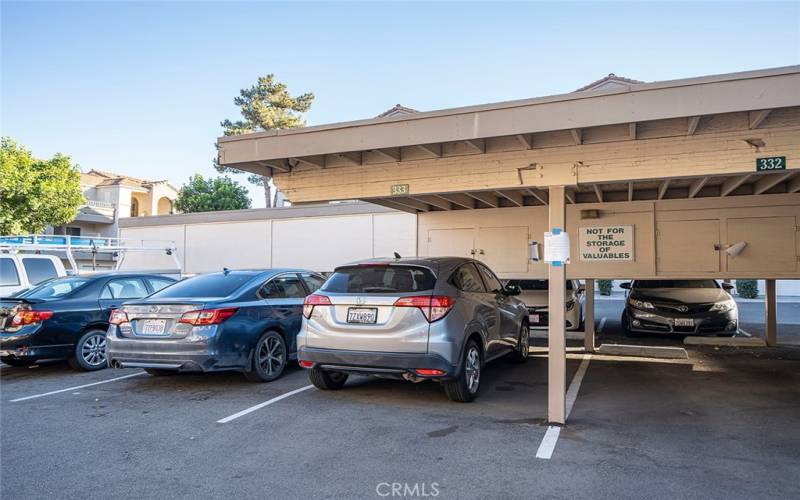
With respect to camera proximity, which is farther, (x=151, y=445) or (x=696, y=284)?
(x=696, y=284)

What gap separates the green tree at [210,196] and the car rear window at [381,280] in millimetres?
31583

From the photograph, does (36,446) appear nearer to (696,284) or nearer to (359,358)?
(359,358)

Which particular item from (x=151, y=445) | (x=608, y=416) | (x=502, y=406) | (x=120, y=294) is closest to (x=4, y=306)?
(x=120, y=294)

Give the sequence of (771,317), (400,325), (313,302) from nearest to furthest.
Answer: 1. (400,325)
2. (313,302)
3. (771,317)

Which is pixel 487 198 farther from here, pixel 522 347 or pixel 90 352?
pixel 90 352

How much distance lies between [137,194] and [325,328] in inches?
1508

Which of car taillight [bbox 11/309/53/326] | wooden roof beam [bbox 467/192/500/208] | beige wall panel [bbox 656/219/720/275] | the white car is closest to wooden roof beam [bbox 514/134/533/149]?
wooden roof beam [bbox 467/192/500/208]

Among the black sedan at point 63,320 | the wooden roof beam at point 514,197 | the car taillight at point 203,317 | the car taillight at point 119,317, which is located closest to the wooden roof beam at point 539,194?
the wooden roof beam at point 514,197

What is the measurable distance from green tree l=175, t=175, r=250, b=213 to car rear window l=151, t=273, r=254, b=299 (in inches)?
1172

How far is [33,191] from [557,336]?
27481mm

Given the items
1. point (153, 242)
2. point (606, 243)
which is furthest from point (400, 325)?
point (153, 242)

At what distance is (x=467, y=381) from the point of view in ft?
19.3

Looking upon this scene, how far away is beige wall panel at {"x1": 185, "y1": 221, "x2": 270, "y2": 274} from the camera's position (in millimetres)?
21672

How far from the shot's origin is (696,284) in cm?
1154
